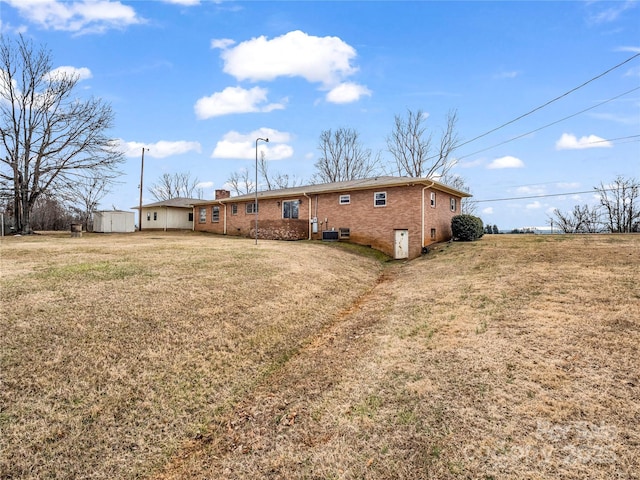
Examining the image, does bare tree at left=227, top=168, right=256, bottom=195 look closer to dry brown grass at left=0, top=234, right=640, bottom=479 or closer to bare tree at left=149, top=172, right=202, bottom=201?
bare tree at left=149, top=172, right=202, bottom=201

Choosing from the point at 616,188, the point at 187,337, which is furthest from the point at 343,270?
the point at 616,188

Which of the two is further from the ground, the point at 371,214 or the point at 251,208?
the point at 251,208

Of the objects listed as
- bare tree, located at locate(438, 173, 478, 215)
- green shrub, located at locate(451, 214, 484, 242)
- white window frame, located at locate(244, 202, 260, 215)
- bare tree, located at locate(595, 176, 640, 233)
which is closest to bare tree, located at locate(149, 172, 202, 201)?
white window frame, located at locate(244, 202, 260, 215)

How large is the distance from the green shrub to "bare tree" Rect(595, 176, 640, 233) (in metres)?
20.5

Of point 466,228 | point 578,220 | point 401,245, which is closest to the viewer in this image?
point 401,245

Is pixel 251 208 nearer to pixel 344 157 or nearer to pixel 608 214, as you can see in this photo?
pixel 344 157

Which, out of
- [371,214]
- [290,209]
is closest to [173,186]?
[290,209]

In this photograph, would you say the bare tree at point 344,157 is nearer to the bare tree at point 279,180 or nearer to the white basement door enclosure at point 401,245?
the bare tree at point 279,180

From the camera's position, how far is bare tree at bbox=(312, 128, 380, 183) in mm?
39844

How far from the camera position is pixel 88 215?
42.5 meters

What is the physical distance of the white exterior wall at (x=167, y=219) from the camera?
3385 cm

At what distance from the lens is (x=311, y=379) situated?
532 centimetres

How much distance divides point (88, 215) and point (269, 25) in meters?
40.4

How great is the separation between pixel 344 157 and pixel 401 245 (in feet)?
79.2
